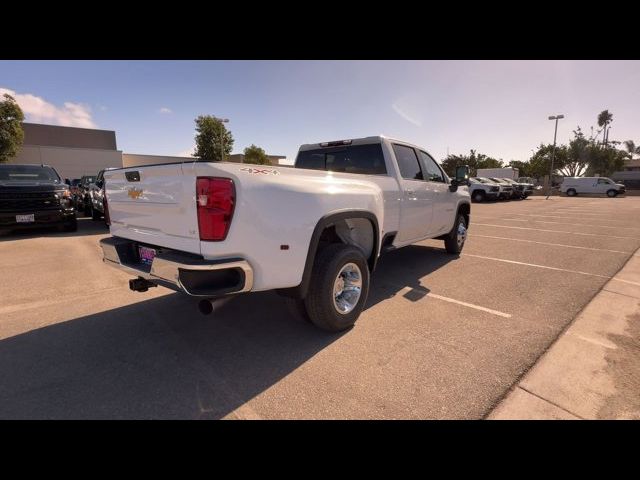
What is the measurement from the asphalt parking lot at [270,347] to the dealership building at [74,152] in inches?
1223

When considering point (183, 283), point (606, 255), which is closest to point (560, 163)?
point (606, 255)

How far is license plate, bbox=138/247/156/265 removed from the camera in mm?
2768

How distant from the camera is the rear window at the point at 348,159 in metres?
4.39

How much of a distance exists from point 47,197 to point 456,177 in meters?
9.78

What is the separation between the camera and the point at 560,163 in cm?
5188

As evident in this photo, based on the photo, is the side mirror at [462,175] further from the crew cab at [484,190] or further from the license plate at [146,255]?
the crew cab at [484,190]

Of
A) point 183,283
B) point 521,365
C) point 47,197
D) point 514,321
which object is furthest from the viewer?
point 47,197

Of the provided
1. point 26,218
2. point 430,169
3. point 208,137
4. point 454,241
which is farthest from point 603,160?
point 26,218

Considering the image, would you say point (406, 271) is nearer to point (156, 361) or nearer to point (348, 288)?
point (348, 288)

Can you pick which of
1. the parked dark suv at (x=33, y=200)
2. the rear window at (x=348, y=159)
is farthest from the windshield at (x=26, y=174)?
the rear window at (x=348, y=159)

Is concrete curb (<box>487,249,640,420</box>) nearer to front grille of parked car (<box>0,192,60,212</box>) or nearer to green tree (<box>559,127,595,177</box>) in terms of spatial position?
front grille of parked car (<box>0,192,60,212</box>)

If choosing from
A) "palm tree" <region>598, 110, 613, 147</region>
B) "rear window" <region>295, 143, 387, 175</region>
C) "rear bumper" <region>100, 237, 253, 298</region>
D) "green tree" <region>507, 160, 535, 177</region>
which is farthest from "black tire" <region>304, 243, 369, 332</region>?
"palm tree" <region>598, 110, 613, 147</region>

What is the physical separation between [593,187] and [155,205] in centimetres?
4333
